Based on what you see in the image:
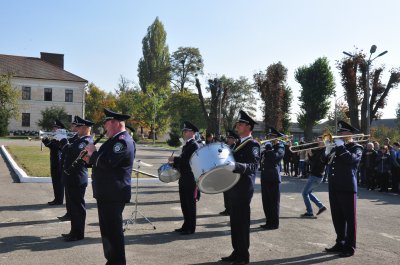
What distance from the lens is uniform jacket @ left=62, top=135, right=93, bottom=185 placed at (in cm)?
761

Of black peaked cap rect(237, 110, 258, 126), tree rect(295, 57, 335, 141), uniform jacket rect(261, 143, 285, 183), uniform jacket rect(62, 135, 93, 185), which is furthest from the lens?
tree rect(295, 57, 335, 141)

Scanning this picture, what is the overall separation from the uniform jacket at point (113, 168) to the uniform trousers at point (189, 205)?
2573mm

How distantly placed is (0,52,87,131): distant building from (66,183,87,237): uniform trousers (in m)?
55.0

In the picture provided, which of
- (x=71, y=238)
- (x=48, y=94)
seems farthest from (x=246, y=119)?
(x=48, y=94)

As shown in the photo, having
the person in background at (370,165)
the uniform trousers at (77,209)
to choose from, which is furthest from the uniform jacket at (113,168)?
the person in background at (370,165)

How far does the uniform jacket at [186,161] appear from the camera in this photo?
26.0 ft

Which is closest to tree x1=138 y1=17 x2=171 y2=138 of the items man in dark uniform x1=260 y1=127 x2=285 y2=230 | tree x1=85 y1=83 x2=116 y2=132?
tree x1=85 y1=83 x2=116 y2=132

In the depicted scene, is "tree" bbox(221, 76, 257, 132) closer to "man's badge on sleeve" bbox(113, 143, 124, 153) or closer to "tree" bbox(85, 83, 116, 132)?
"tree" bbox(85, 83, 116, 132)

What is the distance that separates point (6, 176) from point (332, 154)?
12.3 metres

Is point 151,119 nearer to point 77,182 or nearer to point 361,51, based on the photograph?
point 361,51

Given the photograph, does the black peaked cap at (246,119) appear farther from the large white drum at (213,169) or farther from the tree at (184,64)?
the tree at (184,64)

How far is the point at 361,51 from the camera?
31.6 meters

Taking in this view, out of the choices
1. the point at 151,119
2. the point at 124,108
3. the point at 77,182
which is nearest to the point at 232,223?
the point at 77,182

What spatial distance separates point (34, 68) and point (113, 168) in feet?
201
